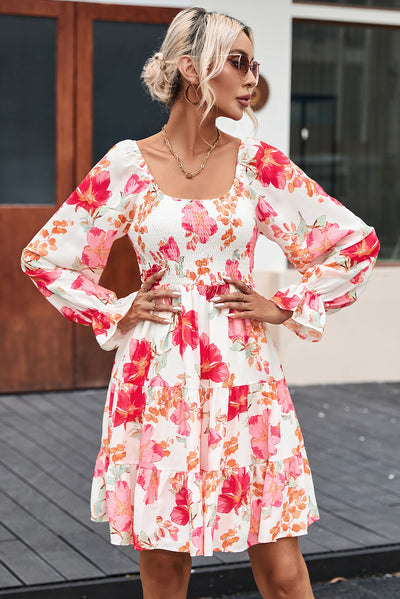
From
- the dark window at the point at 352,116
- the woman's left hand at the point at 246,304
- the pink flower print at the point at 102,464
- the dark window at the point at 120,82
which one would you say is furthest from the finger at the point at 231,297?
the dark window at the point at 352,116

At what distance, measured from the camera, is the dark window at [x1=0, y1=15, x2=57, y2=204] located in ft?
22.7

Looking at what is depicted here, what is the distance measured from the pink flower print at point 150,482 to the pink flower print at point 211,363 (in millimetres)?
302

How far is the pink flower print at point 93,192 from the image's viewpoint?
3.05 metres

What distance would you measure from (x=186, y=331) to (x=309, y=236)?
50 centimetres

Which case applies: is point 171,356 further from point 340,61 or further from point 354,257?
point 340,61

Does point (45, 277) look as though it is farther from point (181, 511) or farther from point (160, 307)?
point (181, 511)

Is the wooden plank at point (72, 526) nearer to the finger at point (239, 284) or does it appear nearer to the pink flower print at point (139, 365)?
the pink flower print at point (139, 365)

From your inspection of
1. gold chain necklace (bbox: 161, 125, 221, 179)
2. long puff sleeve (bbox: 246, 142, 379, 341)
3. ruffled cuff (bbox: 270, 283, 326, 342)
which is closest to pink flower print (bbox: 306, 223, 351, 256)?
long puff sleeve (bbox: 246, 142, 379, 341)

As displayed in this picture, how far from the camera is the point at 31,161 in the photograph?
709 cm

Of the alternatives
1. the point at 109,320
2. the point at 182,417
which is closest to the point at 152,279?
the point at 109,320

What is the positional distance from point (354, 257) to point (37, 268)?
37.3 inches

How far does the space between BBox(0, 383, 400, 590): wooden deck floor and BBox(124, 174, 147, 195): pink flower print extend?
5.76ft

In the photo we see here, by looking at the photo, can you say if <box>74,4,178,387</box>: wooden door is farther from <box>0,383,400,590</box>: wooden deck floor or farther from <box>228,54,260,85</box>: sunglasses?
<box>228,54,260,85</box>: sunglasses

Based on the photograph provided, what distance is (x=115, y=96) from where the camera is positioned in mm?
7164
